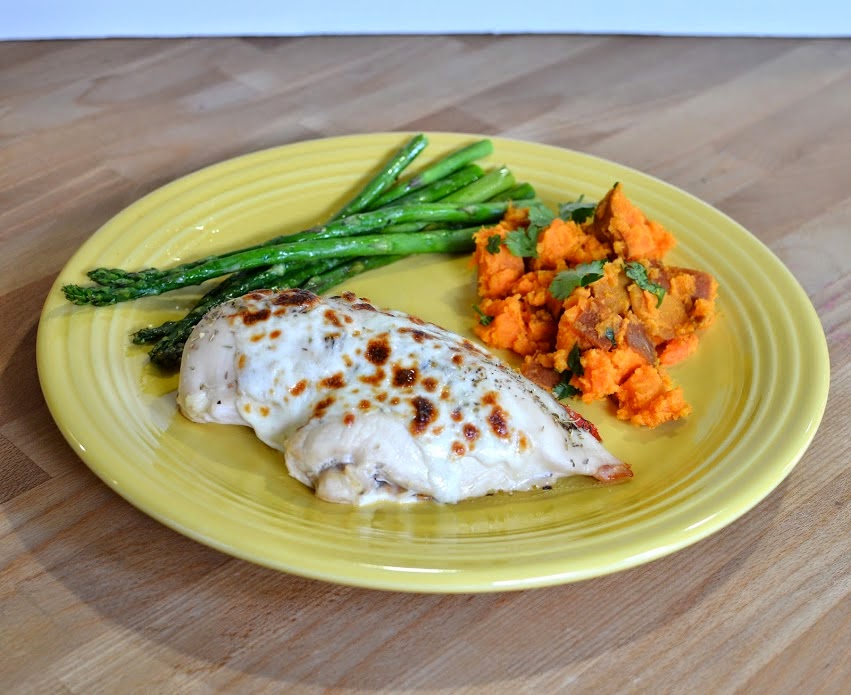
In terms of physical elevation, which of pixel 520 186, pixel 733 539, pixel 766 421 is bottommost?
pixel 733 539

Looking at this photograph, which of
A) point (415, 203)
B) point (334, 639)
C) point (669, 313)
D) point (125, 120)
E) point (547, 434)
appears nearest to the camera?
point (334, 639)

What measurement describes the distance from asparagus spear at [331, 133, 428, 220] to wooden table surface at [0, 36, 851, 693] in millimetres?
920

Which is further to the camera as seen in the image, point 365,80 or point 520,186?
point 365,80

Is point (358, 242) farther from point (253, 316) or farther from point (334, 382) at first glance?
point (334, 382)

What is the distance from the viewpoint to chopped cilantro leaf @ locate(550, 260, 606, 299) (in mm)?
3797

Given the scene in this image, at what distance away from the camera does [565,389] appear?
373 cm

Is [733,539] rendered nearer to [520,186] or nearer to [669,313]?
[669,313]

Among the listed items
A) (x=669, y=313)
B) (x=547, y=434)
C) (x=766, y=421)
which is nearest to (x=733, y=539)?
(x=766, y=421)

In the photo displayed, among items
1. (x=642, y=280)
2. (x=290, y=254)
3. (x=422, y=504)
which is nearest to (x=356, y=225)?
(x=290, y=254)

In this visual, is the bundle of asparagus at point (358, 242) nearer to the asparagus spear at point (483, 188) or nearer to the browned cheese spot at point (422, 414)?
the asparagus spear at point (483, 188)

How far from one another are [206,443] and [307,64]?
362 centimetres

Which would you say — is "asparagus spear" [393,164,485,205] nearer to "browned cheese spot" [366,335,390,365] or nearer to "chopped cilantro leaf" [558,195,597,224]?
"chopped cilantro leaf" [558,195,597,224]

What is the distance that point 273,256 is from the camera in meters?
4.01

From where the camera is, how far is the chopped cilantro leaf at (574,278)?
12.5ft
